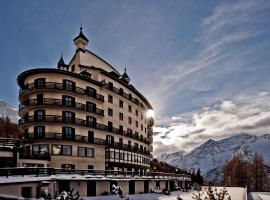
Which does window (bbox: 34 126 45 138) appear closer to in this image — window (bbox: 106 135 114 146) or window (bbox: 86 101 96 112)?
window (bbox: 86 101 96 112)

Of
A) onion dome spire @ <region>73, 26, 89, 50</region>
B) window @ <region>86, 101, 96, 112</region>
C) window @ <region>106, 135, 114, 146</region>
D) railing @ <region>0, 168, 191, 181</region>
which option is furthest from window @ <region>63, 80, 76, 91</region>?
railing @ <region>0, 168, 191, 181</region>

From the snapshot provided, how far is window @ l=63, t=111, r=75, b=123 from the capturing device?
51.2 meters

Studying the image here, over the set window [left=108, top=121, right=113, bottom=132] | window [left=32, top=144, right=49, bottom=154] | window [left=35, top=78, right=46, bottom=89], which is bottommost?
A: window [left=32, top=144, right=49, bottom=154]

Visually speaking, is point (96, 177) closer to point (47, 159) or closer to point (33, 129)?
point (47, 159)

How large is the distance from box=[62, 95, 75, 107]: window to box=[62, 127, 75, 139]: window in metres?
4.05

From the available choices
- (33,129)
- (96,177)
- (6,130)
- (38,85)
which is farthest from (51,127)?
(6,130)

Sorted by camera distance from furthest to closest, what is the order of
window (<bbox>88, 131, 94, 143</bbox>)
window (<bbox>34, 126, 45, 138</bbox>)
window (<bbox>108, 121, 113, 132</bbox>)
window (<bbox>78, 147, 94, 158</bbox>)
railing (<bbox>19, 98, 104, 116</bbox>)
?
window (<bbox>108, 121, 113, 132</bbox>) → window (<bbox>88, 131, 94, 143</bbox>) → window (<bbox>78, 147, 94, 158</bbox>) → railing (<bbox>19, 98, 104, 116</bbox>) → window (<bbox>34, 126, 45, 138</bbox>)

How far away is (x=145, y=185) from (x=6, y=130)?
3149 inches

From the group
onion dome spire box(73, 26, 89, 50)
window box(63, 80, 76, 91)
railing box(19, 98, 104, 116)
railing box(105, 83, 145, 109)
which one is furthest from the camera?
onion dome spire box(73, 26, 89, 50)

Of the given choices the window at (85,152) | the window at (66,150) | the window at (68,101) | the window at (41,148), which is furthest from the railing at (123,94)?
the window at (41,148)

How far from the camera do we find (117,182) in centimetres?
4747

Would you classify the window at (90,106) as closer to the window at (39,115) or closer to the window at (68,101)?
the window at (68,101)

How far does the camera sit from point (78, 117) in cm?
5369

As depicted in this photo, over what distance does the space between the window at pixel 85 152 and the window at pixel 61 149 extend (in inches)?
87.9
